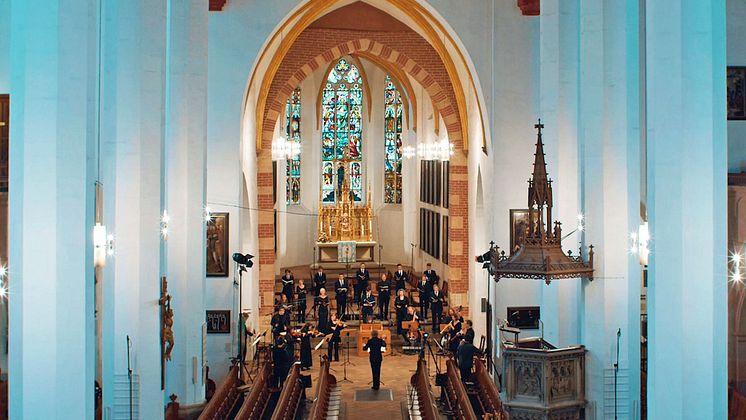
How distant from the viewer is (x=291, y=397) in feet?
51.5

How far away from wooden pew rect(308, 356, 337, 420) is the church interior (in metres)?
0.12

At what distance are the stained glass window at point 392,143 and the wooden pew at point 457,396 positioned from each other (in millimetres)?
16881

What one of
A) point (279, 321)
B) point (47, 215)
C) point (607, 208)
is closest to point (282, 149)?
point (279, 321)

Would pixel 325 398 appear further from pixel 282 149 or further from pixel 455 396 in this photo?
pixel 282 149

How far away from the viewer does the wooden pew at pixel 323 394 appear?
562 inches

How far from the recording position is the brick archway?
2388 centimetres

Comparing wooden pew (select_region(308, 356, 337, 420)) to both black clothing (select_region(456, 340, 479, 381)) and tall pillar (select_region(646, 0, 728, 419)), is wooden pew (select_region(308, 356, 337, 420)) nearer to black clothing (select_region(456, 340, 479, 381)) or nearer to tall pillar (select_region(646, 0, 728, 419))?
black clothing (select_region(456, 340, 479, 381))

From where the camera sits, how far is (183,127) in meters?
15.5

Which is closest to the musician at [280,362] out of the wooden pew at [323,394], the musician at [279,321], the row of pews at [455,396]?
the wooden pew at [323,394]

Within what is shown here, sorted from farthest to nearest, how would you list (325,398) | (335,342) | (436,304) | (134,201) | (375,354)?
(436,304), (335,342), (375,354), (325,398), (134,201)

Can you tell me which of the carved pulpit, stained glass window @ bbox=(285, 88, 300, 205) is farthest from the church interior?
stained glass window @ bbox=(285, 88, 300, 205)

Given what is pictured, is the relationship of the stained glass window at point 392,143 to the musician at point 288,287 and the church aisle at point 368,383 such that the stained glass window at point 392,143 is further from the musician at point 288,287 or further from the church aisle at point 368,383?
the church aisle at point 368,383

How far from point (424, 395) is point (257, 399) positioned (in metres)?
2.90

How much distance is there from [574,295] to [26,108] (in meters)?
9.24
